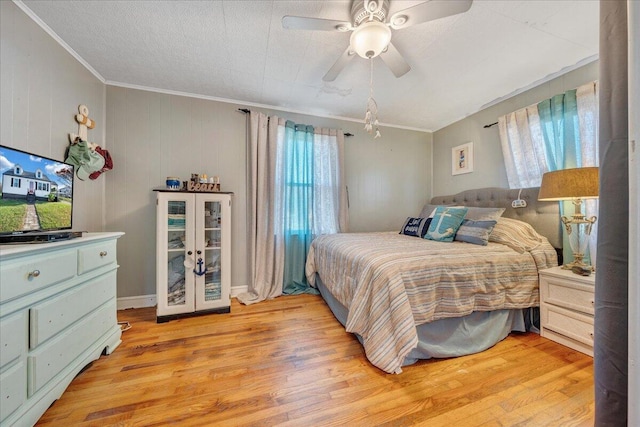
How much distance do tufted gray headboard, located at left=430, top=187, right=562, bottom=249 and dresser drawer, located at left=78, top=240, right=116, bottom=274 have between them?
3.72 metres

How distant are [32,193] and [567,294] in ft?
11.9

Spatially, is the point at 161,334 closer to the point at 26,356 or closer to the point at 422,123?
the point at 26,356

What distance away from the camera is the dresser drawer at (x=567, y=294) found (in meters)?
1.60

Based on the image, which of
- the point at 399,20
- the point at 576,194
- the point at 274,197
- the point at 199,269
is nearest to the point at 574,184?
the point at 576,194

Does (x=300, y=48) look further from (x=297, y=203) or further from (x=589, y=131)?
(x=589, y=131)

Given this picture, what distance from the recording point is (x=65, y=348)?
127 cm

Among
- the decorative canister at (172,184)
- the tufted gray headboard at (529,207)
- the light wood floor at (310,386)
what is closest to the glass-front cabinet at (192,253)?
the decorative canister at (172,184)

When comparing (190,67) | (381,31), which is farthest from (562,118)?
(190,67)

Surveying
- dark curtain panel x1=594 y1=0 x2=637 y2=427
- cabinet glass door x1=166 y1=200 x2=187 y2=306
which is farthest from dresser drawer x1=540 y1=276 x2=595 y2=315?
cabinet glass door x1=166 y1=200 x2=187 y2=306

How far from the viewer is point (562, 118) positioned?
2.13 meters

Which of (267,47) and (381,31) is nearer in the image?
(381,31)

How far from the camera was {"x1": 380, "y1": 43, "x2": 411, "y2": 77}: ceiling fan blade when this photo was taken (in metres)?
1.62

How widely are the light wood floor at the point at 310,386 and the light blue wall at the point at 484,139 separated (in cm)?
187

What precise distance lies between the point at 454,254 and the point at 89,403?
243cm
